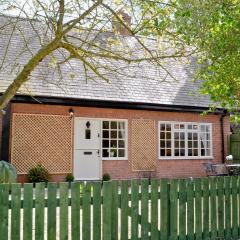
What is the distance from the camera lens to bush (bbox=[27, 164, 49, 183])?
13.6 m

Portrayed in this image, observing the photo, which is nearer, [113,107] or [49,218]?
[49,218]

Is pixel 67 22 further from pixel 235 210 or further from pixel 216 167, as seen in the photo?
pixel 216 167

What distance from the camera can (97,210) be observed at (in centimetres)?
571

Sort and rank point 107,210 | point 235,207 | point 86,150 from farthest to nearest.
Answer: point 86,150, point 235,207, point 107,210

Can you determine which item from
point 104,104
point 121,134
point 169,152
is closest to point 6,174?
point 104,104

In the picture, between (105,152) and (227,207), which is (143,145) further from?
(227,207)

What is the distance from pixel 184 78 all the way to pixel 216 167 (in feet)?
17.6

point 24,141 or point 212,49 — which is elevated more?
point 212,49

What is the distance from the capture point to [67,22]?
6668mm

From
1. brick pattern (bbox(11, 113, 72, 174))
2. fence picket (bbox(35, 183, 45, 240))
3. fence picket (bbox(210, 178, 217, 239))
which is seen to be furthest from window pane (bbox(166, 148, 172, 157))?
fence picket (bbox(35, 183, 45, 240))

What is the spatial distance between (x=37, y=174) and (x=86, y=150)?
2.28 metres

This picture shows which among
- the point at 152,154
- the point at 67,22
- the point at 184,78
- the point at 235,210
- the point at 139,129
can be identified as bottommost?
the point at 235,210

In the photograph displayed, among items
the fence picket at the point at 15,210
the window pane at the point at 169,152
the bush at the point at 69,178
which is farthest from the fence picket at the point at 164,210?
the window pane at the point at 169,152

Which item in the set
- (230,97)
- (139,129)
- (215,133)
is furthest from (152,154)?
(230,97)
